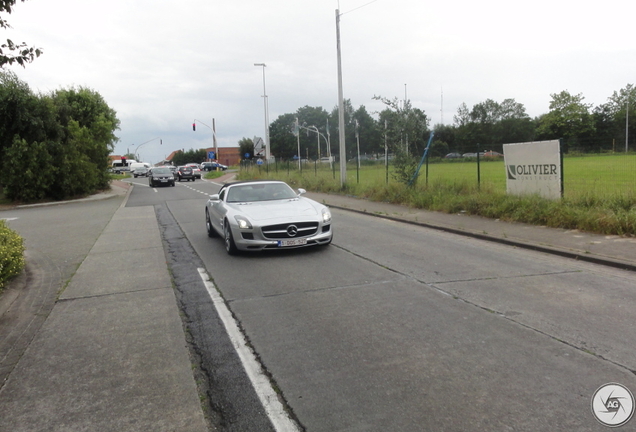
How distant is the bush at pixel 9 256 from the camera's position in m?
7.23

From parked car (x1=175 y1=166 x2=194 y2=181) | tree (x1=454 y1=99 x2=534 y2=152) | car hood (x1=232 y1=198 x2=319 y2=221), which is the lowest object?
car hood (x1=232 y1=198 x2=319 y2=221)

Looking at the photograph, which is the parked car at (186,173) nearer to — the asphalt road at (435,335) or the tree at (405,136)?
the tree at (405,136)

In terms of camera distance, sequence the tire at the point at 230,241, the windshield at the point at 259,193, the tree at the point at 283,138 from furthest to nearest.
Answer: the tree at the point at 283,138
the windshield at the point at 259,193
the tire at the point at 230,241

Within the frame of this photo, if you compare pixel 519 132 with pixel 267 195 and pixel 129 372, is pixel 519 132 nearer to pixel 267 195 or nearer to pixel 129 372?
pixel 267 195

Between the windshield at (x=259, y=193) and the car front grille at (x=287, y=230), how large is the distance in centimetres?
161

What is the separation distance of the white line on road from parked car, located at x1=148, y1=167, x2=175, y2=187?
121ft

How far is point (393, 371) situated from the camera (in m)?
4.12

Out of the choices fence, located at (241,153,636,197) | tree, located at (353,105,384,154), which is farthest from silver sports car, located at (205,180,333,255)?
tree, located at (353,105,384,154)

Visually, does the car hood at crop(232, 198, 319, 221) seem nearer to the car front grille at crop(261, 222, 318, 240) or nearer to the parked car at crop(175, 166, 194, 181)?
the car front grille at crop(261, 222, 318, 240)

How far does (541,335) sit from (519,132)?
9769 centimetres

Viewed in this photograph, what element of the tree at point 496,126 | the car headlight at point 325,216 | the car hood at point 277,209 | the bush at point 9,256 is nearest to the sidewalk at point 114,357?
the bush at point 9,256

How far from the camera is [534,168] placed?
13.8 metres

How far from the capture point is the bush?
285 inches

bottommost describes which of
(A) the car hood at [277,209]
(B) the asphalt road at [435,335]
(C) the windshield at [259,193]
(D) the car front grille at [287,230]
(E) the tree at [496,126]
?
(B) the asphalt road at [435,335]
